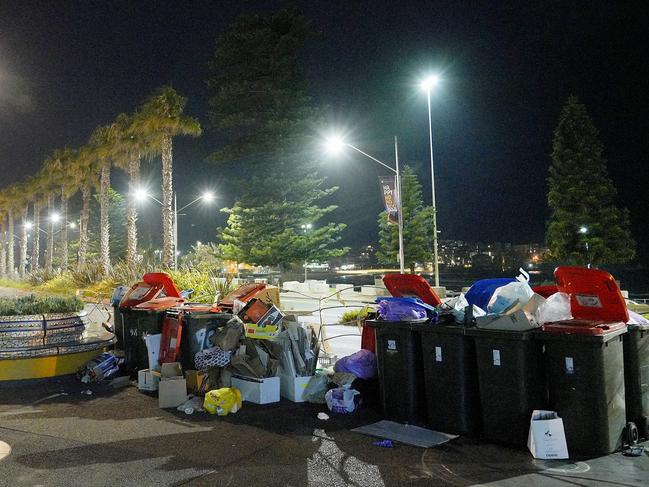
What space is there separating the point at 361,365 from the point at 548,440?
111 inches

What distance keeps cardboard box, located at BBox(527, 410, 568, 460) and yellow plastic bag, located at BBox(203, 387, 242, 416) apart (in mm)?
3598

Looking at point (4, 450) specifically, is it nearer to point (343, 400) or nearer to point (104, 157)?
point (343, 400)

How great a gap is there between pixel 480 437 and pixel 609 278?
2091mm

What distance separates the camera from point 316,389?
7.66m

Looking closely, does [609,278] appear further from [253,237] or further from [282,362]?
[253,237]

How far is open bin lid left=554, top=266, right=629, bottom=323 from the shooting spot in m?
5.80

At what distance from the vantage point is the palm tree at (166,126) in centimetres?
2830

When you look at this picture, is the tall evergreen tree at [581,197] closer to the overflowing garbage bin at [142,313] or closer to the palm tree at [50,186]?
the overflowing garbage bin at [142,313]

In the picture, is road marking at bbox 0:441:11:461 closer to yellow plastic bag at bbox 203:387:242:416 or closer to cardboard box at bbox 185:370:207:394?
yellow plastic bag at bbox 203:387:242:416

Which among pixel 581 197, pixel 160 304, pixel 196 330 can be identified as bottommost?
pixel 196 330

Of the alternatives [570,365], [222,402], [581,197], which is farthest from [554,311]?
[581,197]

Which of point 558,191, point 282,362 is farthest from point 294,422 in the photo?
point 558,191

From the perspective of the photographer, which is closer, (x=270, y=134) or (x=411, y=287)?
(x=411, y=287)

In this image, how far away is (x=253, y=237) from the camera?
3438 cm
